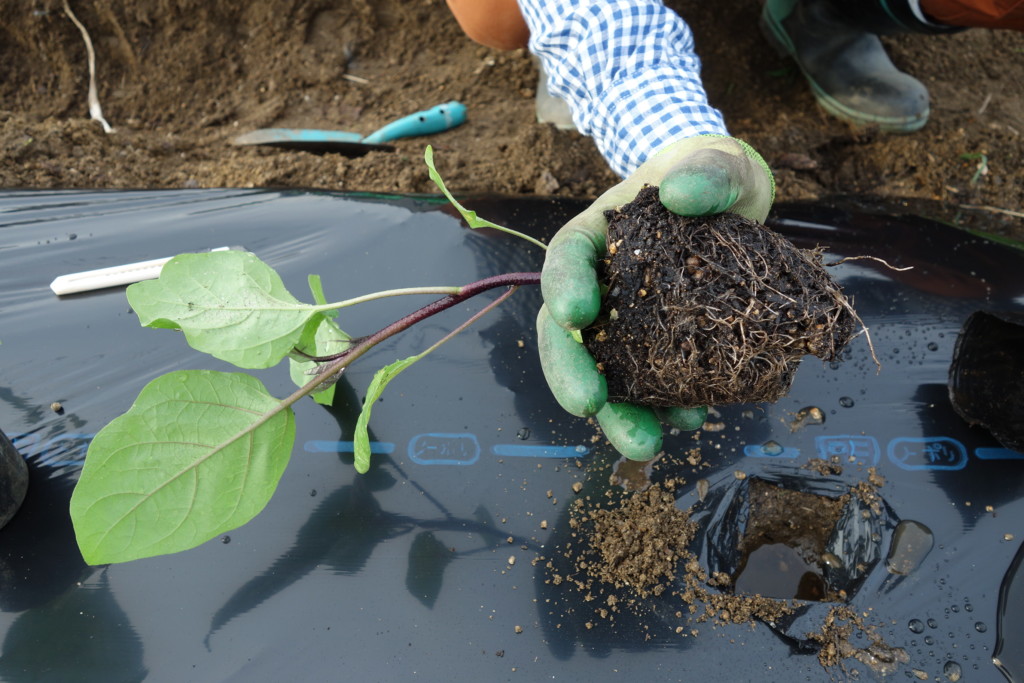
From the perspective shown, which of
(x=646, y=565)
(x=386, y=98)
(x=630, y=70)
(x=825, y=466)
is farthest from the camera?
(x=386, y=98)

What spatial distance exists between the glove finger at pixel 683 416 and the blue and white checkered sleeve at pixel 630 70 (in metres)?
0.63

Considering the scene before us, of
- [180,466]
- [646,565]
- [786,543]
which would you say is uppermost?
[180,466]

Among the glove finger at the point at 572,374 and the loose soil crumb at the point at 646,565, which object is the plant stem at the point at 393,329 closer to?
the glove finger at the point at 572,374

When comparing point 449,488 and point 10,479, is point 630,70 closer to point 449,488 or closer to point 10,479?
point 449,488

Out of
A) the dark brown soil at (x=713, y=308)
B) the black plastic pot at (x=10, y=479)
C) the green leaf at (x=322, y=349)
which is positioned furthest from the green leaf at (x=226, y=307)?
the dark brown soil at (x=713, y=308)

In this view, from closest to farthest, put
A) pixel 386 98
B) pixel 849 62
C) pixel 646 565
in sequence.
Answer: pixel 646 565 < pixel 849 62 < pixel 386 98

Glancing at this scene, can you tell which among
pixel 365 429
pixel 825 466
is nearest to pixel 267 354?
pixel 365 429

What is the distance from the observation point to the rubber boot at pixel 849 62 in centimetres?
207

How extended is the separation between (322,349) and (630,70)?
37.9 inches

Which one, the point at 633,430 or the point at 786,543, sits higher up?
the point at 633,430

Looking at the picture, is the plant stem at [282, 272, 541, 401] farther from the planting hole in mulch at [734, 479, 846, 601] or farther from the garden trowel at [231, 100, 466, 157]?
the garden trowel at [231, 100, 466, 157]

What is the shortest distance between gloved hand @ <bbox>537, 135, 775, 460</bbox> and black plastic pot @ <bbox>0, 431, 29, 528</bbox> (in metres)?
0.94

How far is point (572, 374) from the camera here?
923mm

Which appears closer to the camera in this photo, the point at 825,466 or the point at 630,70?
the point at 825,466
